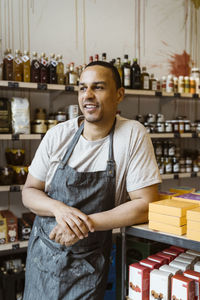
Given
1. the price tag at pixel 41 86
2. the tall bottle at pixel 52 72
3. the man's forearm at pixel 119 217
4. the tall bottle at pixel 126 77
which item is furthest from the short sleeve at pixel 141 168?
the tall bottle at pixel 126 77

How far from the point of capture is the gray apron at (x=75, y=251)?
158 cm

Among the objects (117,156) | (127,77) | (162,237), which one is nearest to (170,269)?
(162,237)

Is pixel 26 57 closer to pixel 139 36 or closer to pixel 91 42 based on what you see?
pixel 91 42

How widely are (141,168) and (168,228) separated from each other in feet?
1.10

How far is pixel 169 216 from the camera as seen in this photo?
1.39m

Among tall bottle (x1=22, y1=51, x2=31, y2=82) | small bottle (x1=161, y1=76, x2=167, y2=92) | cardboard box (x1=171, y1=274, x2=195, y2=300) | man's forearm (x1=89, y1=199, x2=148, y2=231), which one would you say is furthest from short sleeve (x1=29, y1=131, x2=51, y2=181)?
small bottle (x1=161, y1=76, x2=167, y2=92)

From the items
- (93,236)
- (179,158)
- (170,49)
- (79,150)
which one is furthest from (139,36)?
(93,236)

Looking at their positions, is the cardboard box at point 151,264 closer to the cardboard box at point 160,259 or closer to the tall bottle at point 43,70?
the cardboard box at point 160,259

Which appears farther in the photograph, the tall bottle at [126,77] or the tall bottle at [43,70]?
the tall bottle at [126,77]

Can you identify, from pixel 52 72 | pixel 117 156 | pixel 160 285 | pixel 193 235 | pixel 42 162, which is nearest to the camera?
pixel 193 235

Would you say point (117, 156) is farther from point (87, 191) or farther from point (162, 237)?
point (162, 237)

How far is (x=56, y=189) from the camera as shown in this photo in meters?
1.71

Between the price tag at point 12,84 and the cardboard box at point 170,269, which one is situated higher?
the price tag at point 12,84

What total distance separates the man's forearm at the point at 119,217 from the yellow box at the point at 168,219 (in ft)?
0.31
